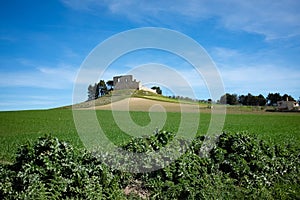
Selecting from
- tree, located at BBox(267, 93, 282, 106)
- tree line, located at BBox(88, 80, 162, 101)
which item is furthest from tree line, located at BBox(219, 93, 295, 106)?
tree line, located at BBox(88, 80, 162, 101)

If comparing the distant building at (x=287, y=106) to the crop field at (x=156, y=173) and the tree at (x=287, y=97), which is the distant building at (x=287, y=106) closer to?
the tree at (x=287, y=97)

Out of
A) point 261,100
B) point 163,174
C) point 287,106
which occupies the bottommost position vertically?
point 163,174

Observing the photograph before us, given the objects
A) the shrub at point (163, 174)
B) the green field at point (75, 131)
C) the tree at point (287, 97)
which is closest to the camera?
the shrub at point (163, 174)

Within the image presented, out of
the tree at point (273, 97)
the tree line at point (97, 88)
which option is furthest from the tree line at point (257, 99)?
the tree line at point (97, 88)

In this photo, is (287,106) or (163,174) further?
(287,106)

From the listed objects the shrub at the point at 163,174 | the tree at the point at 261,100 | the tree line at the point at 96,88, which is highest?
the tree at the point at 261,100

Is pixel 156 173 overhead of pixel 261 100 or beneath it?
beneath

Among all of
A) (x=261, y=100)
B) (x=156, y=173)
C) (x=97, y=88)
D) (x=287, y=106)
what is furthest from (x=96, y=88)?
(x=261, y=100)

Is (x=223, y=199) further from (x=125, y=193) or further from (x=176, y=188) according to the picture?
(x=125, y=193)

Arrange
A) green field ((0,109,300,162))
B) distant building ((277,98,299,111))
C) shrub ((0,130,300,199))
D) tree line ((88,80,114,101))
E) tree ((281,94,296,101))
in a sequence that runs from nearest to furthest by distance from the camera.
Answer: shrub ((0,130,300,199)) < tree line ((88,80,114,101)) < green field ((0,109,300,162)) < distant building ((277,98,299,111)) < tree ((281,94,296,101))

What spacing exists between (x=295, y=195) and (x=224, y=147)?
8.25ft

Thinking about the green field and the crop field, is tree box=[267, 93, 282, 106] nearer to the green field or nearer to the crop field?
the green field

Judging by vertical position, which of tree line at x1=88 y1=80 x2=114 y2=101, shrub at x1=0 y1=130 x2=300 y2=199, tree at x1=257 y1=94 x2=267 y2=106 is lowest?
shrub at x1=0 y1=130 x2=300 y2=199

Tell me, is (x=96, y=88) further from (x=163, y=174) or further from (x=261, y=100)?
(x=261, y=100)
